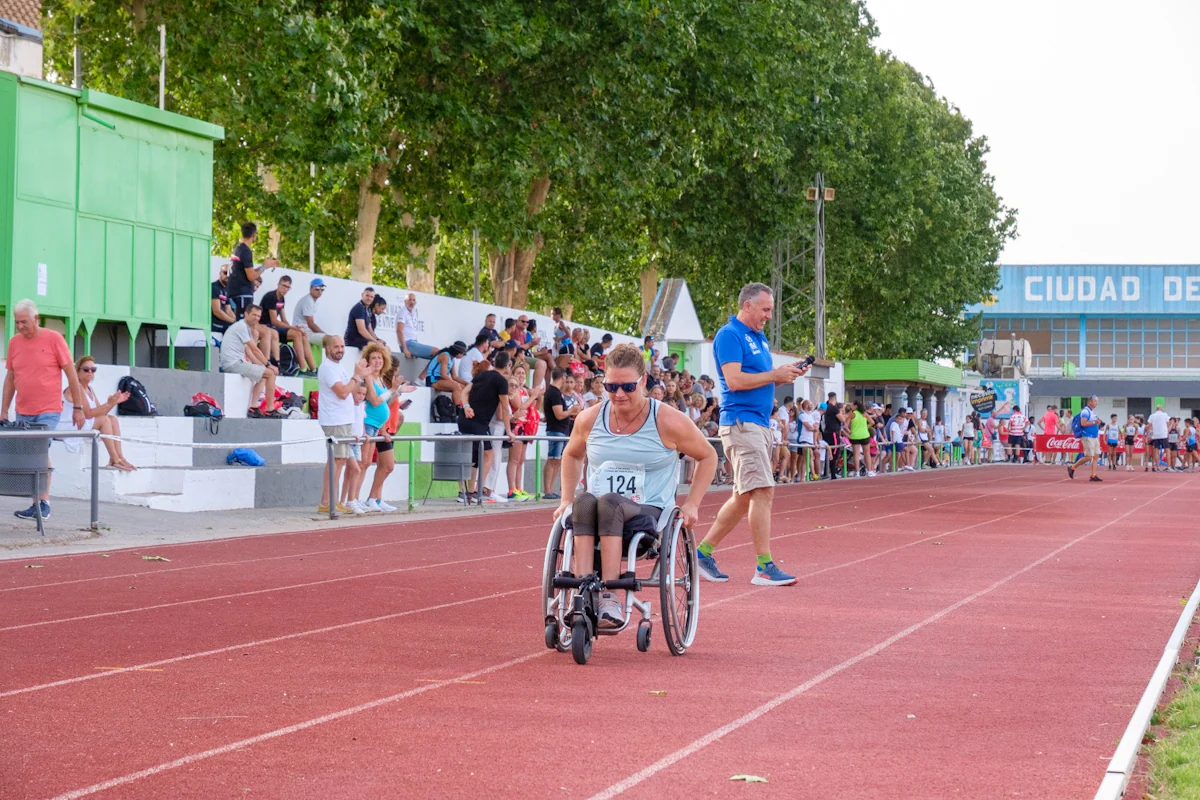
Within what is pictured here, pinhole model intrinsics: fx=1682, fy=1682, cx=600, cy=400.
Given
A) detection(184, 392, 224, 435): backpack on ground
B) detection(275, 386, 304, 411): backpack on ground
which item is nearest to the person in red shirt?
detection(275, 386, 304, 411): backpack on ground

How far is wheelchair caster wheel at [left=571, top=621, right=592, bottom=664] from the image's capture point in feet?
26.5

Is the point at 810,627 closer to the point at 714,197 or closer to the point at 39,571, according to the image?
the point at 39,571

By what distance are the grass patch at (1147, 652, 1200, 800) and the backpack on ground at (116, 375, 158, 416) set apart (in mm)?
13184

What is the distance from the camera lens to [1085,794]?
5.50 metres

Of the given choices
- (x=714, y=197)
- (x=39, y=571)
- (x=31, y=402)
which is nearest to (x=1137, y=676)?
(x=39, y=571)

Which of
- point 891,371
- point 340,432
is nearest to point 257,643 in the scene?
A: point 340,432

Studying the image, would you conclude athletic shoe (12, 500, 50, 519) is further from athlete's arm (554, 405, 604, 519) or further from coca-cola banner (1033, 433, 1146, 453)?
coca-cola banner (1033, 433, 1146, 453)

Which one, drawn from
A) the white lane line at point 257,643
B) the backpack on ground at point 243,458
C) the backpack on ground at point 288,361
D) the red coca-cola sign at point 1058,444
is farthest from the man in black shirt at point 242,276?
the red coca-cola sign at point 1058,444

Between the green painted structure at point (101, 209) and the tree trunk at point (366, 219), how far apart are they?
13.8m

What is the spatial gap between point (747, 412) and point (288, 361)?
1187cm

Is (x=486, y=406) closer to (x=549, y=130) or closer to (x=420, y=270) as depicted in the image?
(x=549, y=130)

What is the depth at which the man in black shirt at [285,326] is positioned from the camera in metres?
21.8

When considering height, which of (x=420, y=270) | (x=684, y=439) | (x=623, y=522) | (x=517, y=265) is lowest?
(x=623, y=522)

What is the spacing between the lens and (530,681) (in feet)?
25.1
